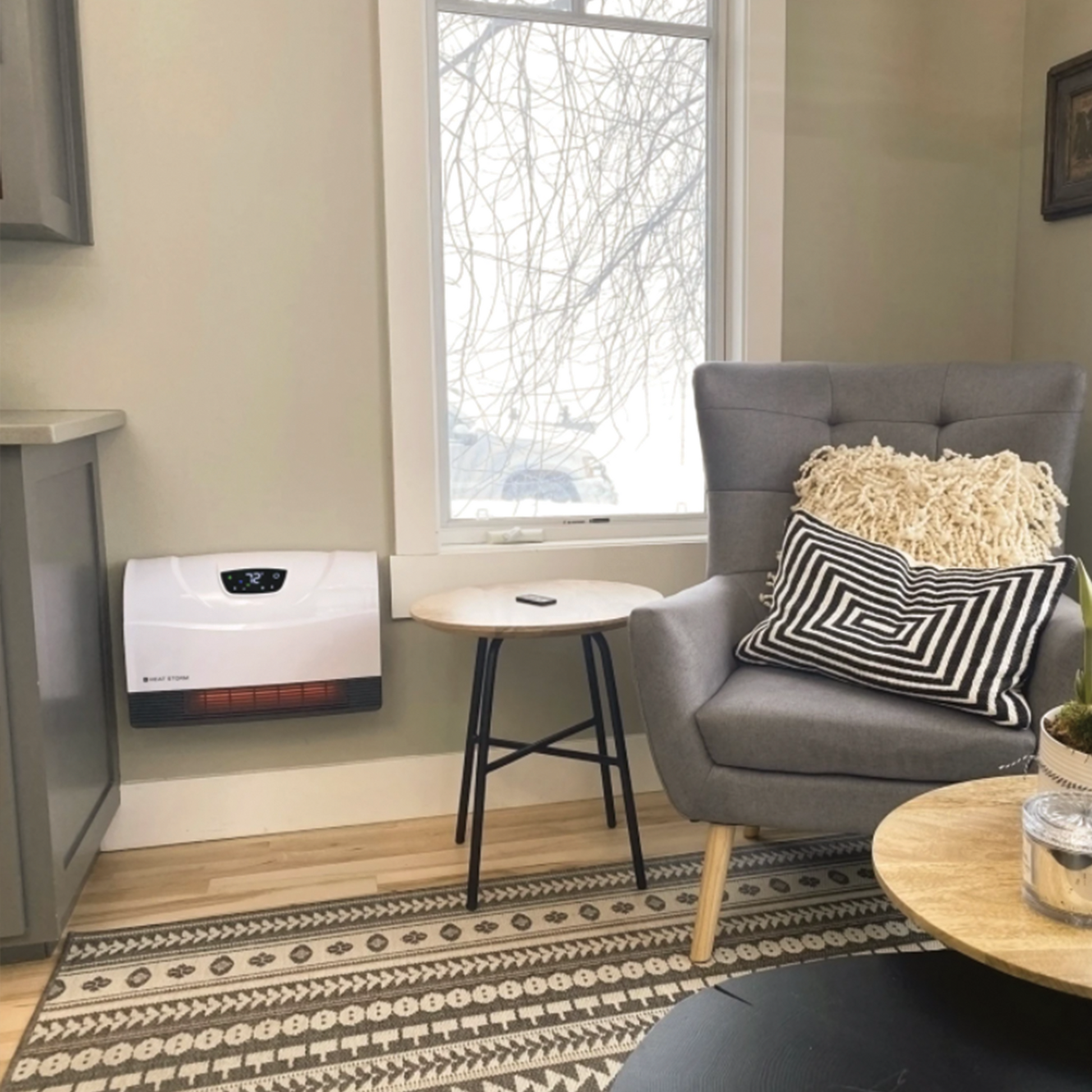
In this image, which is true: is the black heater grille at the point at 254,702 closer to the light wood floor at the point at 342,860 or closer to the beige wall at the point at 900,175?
the light wood floor at the point at 342,860

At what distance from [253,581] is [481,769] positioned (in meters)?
0.63

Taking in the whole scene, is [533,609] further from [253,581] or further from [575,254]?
[575,254]

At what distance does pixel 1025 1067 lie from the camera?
837mm

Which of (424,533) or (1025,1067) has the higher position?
(424,533)

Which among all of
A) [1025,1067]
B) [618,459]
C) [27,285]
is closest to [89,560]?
[27,285]

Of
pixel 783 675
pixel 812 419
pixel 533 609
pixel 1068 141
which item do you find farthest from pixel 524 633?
pixel 1068 141

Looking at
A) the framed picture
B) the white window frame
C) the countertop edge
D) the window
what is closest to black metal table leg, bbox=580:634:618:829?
the white window frame

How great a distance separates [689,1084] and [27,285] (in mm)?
1890

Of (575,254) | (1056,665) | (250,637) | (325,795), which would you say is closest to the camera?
(1056,665)

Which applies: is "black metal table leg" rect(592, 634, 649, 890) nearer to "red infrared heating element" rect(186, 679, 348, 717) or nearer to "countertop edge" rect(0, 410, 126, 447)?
"red infrared heating element" rect(186, 679, 348, 717)

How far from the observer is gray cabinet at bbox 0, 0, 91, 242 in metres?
1.70

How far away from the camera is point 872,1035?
0.88 metres

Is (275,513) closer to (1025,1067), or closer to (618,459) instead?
(618,459)

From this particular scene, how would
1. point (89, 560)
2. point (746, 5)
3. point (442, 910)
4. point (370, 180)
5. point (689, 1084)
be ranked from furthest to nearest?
point (746, 5), point (370, 180), point (89, 560), point (442, 910), point (689, 1084)
